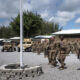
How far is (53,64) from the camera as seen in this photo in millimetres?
10234

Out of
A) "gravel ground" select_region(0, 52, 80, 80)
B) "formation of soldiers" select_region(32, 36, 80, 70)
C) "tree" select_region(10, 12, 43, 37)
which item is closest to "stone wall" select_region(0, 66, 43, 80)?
"gravel ground" select_region(0, 52, 80, 80)

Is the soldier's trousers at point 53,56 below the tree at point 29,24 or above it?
below

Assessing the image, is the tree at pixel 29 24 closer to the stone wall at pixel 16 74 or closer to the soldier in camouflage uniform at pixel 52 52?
the soldier in camouflage uniform at pixel 52 52

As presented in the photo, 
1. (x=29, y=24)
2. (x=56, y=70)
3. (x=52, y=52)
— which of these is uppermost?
(x=29, y=24)

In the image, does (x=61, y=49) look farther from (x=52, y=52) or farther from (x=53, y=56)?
(x=53, y=56)

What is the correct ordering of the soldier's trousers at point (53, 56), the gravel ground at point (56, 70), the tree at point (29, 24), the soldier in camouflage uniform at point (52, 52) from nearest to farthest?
the gravel ground at point (56, 70), the soldier in camouflage uniform at point (52, 52), the soldier's trousers at point (53, 56), the tree at point (29, 24)

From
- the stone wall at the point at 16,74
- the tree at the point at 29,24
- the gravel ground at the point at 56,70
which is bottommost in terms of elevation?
the gravel ground at the point at 56,70

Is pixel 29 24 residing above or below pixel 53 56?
above

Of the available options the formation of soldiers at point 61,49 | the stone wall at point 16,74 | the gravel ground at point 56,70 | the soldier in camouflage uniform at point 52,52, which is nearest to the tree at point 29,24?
the gravel ground at point 56,70

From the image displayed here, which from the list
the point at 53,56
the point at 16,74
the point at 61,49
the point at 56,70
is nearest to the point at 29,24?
the point at 53,56

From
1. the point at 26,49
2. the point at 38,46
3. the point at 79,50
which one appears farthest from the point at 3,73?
the point at 26,49

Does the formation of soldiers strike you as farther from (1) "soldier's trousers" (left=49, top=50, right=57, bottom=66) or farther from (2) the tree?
(2) the tree

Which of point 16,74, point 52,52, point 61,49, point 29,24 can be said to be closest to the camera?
point 16,74

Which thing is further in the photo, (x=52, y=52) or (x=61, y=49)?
(x=52, y=52)
